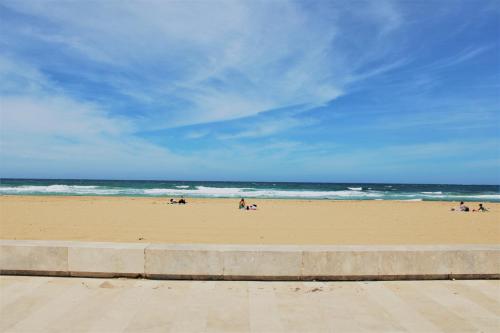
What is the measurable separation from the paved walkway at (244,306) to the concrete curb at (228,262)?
132 mm

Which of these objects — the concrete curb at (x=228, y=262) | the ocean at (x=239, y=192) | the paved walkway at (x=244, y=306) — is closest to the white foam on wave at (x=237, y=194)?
the ocean at (x=239, y=192)

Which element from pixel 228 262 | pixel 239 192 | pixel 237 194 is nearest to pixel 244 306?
pixel 228 262

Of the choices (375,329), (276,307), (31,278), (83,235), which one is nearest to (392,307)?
(375,329)

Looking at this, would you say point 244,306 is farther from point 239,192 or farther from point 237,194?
point 239,192

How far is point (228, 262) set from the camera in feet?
16.2

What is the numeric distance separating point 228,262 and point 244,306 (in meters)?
0.89

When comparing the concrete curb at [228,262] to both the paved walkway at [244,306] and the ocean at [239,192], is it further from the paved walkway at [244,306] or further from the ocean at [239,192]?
the ocean at [239,192]

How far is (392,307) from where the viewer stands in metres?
4.16

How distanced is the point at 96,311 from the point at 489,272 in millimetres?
5089

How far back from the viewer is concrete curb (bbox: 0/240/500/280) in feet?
16.2

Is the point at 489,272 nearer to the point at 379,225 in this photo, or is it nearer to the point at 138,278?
the point at 138,278

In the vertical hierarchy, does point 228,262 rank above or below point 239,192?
above

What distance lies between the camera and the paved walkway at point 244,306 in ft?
11.9

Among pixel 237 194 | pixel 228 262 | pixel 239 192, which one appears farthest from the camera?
pixel 239 192
